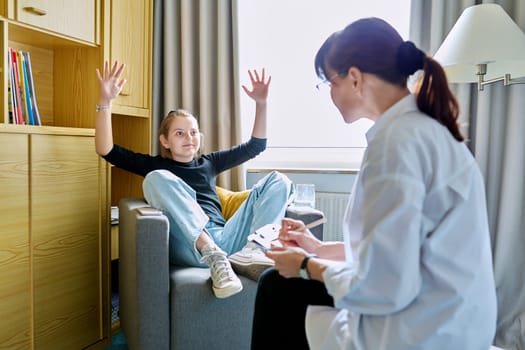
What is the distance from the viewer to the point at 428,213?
2.71ft

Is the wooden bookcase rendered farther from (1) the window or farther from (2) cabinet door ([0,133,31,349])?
(1) the window

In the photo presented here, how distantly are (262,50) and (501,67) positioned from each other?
1319mm

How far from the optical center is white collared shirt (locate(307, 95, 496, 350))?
2.56 ft

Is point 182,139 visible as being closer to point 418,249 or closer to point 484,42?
point 484,42

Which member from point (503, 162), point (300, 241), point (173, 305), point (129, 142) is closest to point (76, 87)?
point (129, 142)

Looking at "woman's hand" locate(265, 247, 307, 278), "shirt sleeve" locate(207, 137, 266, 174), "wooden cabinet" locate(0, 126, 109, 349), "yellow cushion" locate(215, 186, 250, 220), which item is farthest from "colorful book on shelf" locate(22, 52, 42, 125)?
"woman's hand" locate(265, 247, 307, 278)

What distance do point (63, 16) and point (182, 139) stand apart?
0.71 m

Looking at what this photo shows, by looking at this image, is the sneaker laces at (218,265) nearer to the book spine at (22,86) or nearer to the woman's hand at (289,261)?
the woman's hand at (289,261)

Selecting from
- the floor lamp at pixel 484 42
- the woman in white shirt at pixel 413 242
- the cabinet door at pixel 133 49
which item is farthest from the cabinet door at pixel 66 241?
the floor lamp at pixel 484 42

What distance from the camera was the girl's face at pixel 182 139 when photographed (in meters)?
2.14

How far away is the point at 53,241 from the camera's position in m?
1.76

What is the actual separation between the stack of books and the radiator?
1507 mm

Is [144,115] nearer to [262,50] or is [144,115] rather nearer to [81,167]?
[81,167]

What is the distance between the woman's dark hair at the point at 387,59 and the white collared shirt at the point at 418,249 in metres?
0.10
